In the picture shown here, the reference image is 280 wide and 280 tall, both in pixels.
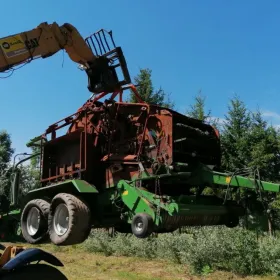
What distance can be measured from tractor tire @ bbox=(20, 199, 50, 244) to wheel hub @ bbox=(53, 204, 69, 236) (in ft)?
1.12

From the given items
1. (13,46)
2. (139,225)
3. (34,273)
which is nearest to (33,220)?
(139,225)

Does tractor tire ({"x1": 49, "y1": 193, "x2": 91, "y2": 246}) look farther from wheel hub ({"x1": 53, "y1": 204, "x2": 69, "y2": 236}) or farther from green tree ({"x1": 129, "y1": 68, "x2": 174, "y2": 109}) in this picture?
green tree ({"x1": 129, "y1": 68, "x2": 174, "y2": 109})

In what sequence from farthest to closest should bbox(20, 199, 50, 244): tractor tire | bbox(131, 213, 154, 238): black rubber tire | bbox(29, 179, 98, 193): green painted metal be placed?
1. bbox(20, 199, 50, 244): tractor tire
2. bbox(29, 179, 98, 193): green painted metal
3. bbox(131, 213, 154, 238): black rubber tire

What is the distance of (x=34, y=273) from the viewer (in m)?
4.46

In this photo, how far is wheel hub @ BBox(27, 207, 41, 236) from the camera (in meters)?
7.76

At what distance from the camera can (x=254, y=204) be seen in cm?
754

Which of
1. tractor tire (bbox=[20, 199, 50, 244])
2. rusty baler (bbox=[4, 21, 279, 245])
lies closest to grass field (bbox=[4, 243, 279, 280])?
rusty baler (bbox=[4, 21, 279, 245])

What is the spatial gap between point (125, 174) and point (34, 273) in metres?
3.09

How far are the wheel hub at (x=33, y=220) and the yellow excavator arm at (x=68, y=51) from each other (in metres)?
2.67

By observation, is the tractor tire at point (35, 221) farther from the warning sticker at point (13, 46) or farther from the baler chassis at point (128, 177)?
the warning sticker at point (13, 46)

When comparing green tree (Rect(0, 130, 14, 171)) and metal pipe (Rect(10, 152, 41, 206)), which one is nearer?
metal pipe (Rect(10, 152, 41, 206))

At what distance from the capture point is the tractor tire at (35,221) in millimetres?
7551

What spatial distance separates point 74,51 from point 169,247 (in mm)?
7010

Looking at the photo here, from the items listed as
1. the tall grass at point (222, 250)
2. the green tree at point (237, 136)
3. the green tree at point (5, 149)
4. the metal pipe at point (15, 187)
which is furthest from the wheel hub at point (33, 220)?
the green tree at point (5, 149)
